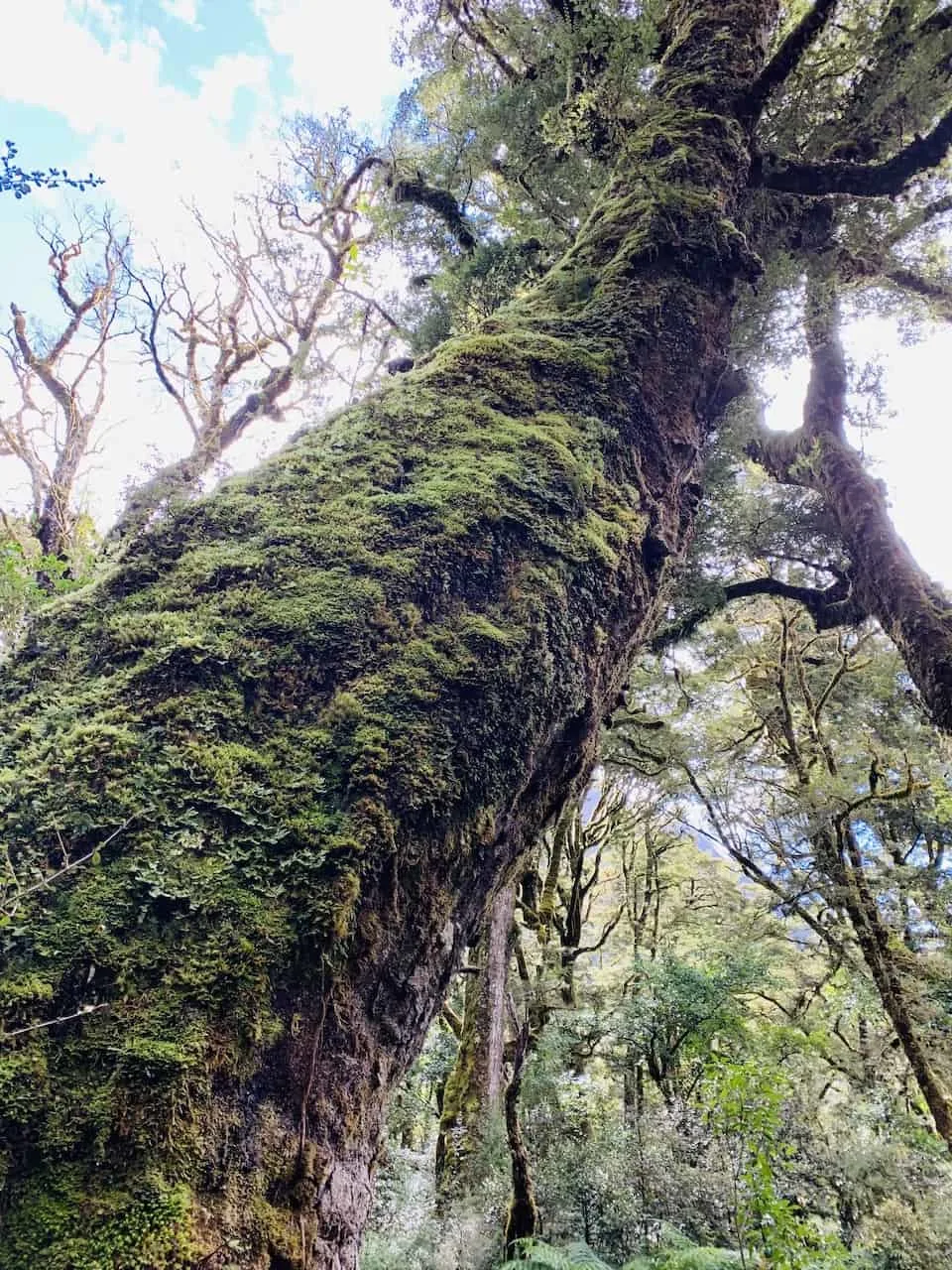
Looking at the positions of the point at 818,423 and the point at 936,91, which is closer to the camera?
the point at 936,91

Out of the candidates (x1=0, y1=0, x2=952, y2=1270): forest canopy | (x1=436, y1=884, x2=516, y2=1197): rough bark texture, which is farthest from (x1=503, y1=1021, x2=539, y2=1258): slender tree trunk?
(x1=436, y1=884, x2=516, y2=1197): rough bark texture

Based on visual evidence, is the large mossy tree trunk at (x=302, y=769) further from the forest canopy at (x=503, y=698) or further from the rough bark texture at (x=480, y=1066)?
the rough bark texture at (x=480, y=1066)

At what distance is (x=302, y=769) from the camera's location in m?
2.18

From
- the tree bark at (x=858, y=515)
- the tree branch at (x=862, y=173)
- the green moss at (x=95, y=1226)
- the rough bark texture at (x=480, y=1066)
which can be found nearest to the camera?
the green moss at (x=95, y=1226)

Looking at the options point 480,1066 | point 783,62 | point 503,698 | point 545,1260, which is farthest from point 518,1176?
point 783,62

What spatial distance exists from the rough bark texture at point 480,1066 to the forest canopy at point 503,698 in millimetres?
86

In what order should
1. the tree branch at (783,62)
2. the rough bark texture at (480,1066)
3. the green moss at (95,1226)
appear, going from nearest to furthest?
the green moss at (95,1226) → the tree branch at (783,62) → the rough bark texture at (480,1066)

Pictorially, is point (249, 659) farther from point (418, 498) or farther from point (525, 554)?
point (525, 554)

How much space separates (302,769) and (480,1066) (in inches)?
287

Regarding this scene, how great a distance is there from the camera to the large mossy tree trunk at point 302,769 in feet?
4.99

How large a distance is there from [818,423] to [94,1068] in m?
8.77

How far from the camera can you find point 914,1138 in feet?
27.7

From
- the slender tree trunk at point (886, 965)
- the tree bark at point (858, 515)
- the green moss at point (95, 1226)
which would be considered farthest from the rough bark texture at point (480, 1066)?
the green moss at point (95, 1226)

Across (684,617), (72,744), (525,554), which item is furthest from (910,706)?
(72,744)
